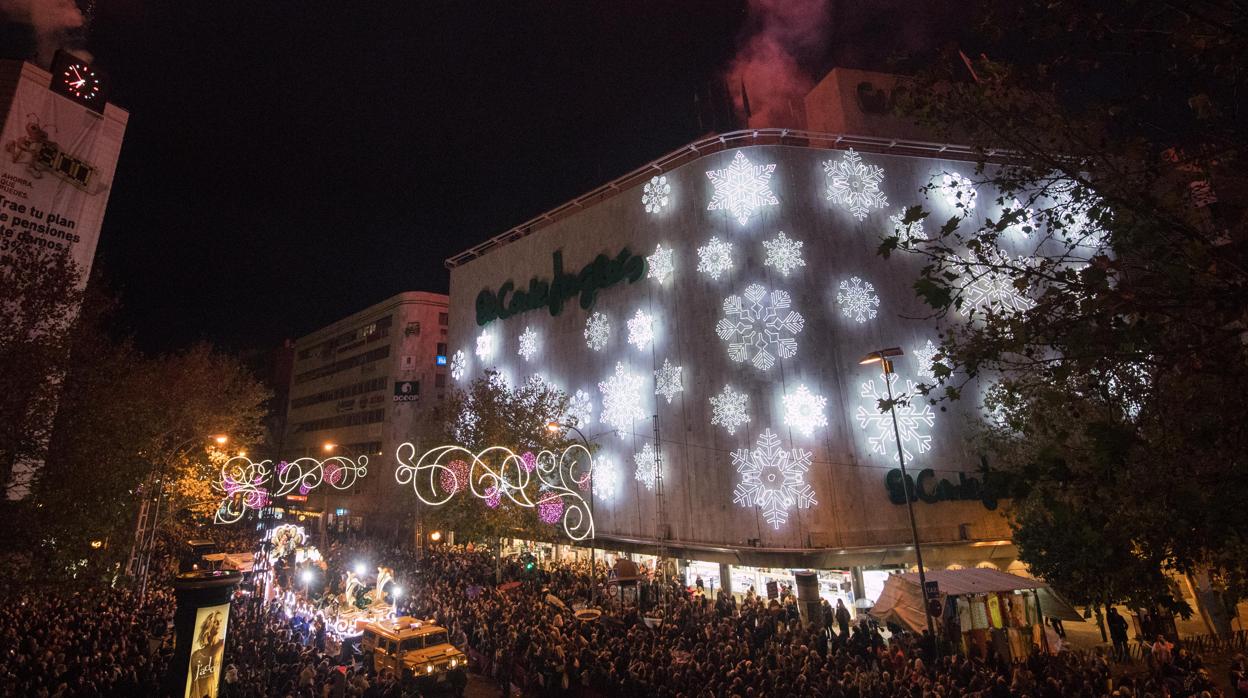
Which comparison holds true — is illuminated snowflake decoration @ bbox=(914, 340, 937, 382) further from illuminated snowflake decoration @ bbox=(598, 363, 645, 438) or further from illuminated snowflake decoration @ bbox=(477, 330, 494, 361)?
illuminated snowflake decoration @ bbox=(477, 330, 494, 361)

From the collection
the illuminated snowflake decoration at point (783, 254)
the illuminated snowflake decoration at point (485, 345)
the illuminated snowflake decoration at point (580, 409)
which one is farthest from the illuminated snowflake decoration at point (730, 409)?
the illuminated snowflake decoration at point (485, 345)

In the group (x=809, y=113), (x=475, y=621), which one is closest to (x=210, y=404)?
(x=475, y=621)

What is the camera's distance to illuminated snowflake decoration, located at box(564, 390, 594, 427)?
37.2 metres

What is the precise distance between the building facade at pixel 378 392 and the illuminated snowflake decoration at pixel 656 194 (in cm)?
3104

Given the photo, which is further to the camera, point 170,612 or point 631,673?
point 170,612

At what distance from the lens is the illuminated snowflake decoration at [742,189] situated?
30672mm

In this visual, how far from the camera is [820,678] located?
42.2ft

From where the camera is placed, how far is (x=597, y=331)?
37562 millimetres

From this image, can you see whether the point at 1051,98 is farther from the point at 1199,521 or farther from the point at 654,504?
the point at 654,504

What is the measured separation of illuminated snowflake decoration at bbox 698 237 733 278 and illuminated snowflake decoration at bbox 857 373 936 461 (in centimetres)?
907

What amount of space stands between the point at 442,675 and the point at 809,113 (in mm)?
35767

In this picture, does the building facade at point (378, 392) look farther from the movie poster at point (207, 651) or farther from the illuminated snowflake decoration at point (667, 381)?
the movie poster at point (207, 651)

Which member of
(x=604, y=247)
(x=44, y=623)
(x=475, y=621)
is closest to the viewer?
(x=44, y=623)

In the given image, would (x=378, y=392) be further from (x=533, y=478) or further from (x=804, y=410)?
(x=804, y=410)
